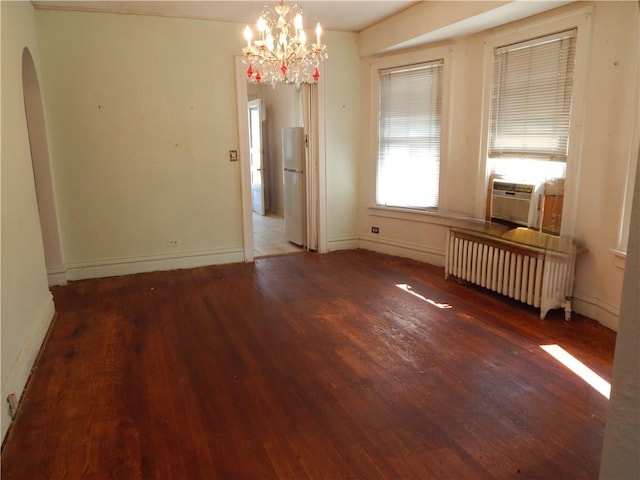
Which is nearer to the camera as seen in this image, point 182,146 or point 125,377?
point 125,377

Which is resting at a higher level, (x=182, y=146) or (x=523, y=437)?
(x=182, y=146)

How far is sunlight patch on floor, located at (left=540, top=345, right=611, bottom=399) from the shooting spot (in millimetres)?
2611

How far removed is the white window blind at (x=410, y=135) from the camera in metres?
5.06

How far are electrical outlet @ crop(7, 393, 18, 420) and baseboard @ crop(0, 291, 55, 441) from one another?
0.07 ft

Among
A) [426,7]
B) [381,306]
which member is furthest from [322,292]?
[426,7]

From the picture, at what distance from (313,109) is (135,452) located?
4.41m

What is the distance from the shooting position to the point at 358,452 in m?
2.10

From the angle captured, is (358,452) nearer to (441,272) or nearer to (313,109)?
(441,272)

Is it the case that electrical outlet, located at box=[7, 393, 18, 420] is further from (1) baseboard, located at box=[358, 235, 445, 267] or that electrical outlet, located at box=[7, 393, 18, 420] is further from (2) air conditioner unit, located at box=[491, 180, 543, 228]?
(1) baseboard, located at box=[358, 235, 445, 267]

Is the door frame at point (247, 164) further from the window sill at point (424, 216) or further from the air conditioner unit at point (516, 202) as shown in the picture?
the air conditioner unit at point (516, 202)

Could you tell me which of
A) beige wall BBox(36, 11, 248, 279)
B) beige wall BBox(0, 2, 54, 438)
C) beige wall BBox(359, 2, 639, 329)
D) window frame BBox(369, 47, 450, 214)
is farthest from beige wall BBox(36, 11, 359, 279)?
beige wall BBox(359, 2, 639, 329)

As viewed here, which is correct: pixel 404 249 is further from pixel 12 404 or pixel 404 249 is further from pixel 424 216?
pixel 12 404

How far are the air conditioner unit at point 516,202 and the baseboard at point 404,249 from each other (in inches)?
37.3

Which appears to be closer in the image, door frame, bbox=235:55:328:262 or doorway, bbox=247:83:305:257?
door frame, bbox=235:55:328:262
